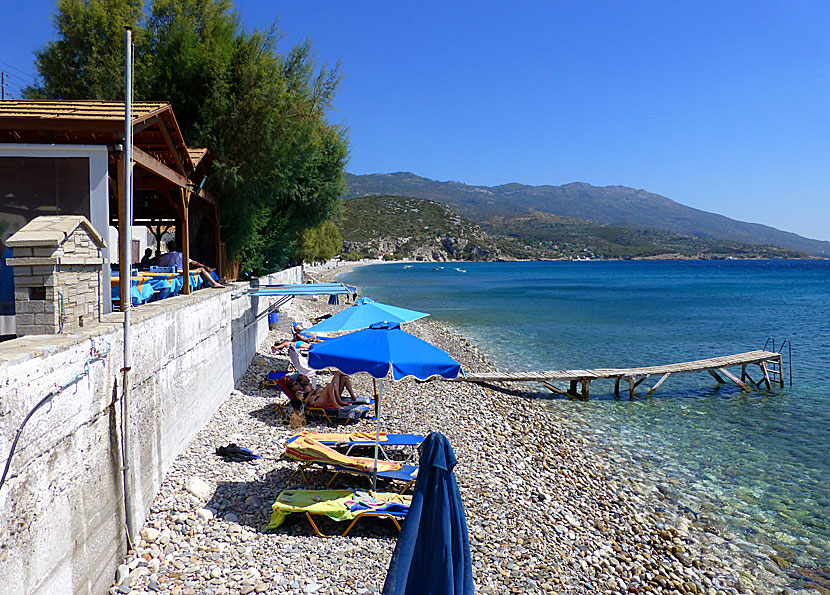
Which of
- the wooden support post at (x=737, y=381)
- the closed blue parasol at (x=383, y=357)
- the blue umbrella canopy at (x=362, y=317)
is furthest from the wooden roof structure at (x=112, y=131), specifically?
the wooden support post at (x=737, y=381)

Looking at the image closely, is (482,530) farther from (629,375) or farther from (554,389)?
(629,375)

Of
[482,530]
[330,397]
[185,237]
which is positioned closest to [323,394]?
[330,397]

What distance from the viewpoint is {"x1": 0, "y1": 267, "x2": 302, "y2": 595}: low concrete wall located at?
3445 millimetres

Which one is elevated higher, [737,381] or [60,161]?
[60,161]

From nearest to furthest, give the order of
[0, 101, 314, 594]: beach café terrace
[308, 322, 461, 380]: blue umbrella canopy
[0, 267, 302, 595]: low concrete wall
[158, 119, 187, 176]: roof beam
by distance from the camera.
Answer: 1. [0, 267, 302, 595]: low concrete wall
2. [0, 101, 314, 594]: beach café terrace
3. [308, 322, 461, 380]: blue umbrella canopy
4. [158, 119, 187, 176]: roof beam

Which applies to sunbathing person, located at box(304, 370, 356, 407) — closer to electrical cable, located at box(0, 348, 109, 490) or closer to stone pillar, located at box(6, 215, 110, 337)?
stone pillar, located at box(6, 215, 110, 337)

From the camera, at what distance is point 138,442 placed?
18.0 feet

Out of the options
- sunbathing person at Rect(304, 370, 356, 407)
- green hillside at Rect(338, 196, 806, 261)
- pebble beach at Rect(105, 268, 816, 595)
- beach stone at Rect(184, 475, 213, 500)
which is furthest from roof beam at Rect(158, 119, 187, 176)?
green hillside at Rect(338, 196, 806, 261)

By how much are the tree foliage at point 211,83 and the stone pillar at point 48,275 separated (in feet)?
34.2

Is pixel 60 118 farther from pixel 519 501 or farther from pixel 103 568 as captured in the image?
pixel 519 501

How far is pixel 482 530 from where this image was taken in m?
6.39

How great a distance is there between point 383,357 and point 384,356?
21 millimetres

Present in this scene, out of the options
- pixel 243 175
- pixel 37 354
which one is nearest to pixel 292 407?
pixel 37 354

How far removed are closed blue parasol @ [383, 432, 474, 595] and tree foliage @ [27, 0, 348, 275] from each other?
12.7 m
